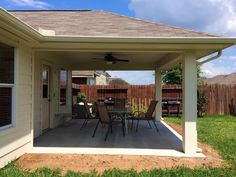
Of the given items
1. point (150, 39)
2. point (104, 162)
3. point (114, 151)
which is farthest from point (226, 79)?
point (104, 162)

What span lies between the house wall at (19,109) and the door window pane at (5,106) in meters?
0.13

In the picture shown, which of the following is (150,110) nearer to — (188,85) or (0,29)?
(188,85)

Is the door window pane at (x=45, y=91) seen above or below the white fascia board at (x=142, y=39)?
below

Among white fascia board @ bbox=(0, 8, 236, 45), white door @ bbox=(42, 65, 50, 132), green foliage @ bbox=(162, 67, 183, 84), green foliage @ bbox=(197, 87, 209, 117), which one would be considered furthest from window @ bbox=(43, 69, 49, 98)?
green foliage @ bbox=(162, 67, 183, 84)

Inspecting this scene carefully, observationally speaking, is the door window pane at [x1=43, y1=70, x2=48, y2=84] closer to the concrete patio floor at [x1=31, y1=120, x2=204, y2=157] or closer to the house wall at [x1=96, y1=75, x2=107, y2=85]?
the concrete patio floor at [x1=31, y1=120, x2=204, y2=157]

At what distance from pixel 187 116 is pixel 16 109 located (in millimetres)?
3688

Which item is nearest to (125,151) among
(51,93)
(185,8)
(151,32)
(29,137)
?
(29,137)

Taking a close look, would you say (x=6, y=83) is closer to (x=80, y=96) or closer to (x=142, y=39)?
(x=142, y=39)

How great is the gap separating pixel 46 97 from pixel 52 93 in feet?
1.81

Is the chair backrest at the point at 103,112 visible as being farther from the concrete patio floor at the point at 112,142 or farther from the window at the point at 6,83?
the window at the point at 6,83

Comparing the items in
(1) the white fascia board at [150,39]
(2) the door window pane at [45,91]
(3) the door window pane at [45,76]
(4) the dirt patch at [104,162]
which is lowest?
(4) the dirt patch at [104,162]

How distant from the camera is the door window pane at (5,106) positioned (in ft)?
20.7

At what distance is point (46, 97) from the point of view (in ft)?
35.7

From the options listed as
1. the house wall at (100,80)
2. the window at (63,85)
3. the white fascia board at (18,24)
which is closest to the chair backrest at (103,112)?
the white fascia board at (18,24)
